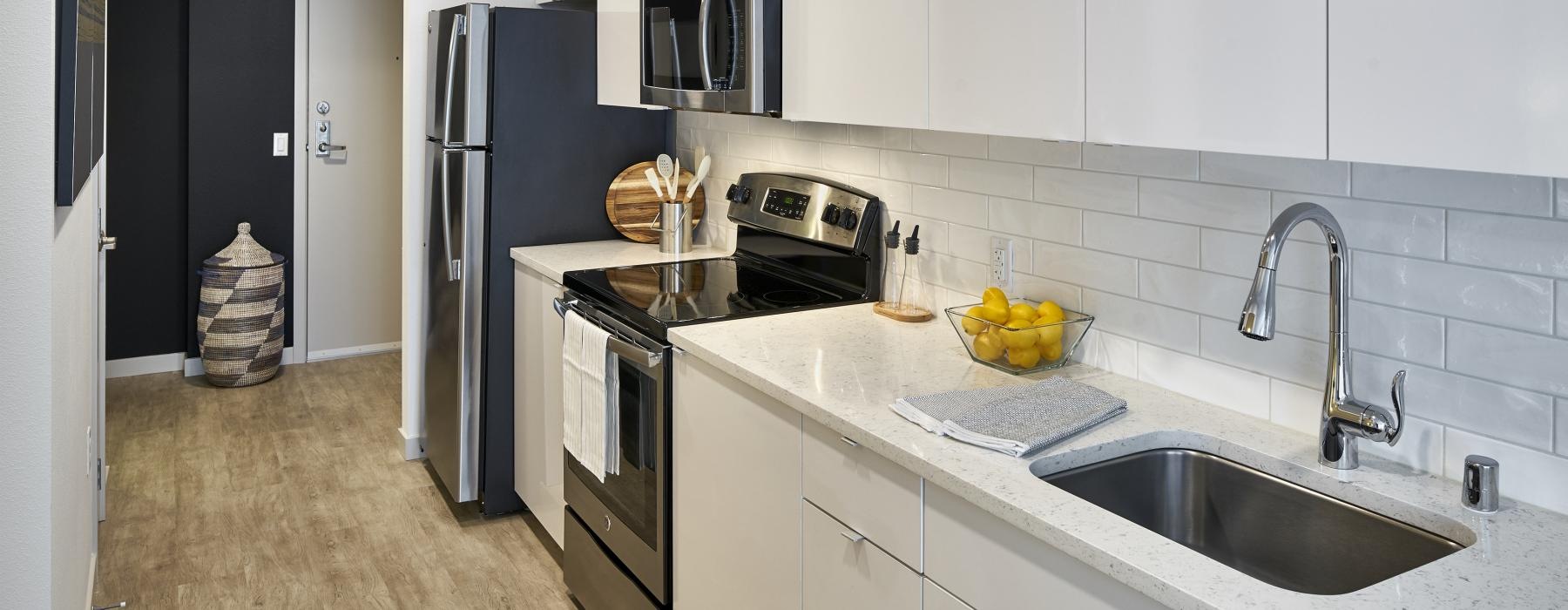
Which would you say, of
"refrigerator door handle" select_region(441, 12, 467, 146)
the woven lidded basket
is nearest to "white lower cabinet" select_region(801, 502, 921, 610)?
"refrigerator door handle" select_region(441, 12, 467, 146)

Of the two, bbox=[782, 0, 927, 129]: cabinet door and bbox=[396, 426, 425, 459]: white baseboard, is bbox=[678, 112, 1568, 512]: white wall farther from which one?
bbox=[396, 426, 425, 459]: white baseboard

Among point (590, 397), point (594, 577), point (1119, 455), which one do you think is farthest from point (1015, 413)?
point (594, 577)

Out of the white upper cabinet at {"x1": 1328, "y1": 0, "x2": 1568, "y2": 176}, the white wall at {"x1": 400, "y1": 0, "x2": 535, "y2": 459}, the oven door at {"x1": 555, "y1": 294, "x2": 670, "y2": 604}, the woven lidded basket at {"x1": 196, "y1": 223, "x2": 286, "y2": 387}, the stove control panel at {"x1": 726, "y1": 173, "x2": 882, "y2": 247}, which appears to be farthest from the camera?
the woven lidded basket at {"x1": 196, "y1": 223, "x2": 286, "y2": 387}

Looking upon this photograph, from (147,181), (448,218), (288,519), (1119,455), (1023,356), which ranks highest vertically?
(147,181)

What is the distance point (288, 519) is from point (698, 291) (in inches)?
71.2

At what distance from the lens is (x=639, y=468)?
2588 millimetres

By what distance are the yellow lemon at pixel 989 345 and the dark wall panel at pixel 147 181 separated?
178 inches

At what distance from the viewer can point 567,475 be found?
3072mm

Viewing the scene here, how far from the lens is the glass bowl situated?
2088 millimetres

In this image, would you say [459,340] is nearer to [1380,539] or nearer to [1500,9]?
[1380,539]

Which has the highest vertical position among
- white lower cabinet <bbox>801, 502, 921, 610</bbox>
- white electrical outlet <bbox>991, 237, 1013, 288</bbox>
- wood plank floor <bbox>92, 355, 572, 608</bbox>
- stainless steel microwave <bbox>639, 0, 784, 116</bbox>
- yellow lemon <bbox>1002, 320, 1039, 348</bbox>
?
stainless steel microwave <bbox>639, 0, 784, 116</bbox>

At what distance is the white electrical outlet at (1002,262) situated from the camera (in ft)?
7.77

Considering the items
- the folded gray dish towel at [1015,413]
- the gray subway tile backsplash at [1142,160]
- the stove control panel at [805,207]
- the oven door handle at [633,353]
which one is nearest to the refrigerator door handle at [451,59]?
the stove control panel at [805,207]

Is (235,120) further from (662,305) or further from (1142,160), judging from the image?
(1142,160)
